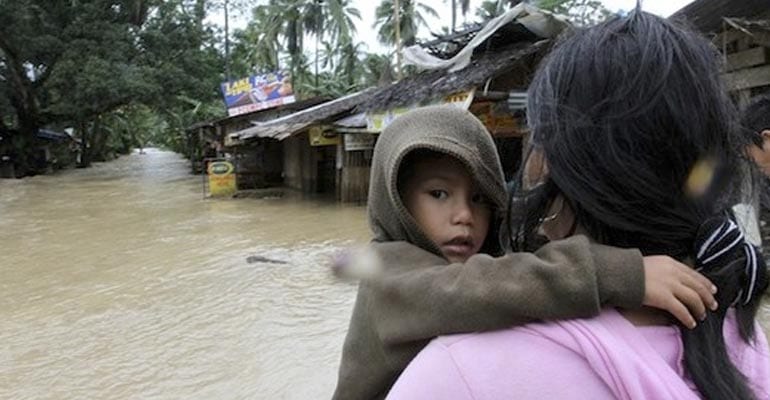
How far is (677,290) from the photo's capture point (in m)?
0.65

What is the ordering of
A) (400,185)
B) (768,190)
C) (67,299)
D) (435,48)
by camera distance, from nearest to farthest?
(768,190)
(400,185)
(67,299)
(435,48)

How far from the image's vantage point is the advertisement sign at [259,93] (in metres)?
18.3

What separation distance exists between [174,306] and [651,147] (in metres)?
6.41

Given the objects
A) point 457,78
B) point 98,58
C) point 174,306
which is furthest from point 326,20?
point 174,306

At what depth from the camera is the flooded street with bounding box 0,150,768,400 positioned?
4.47 m

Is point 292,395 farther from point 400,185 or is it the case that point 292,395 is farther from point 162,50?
point 162,50

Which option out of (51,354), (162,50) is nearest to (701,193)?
(51,354)

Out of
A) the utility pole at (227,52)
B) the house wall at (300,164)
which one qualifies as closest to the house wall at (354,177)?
the house wall at (300,164)

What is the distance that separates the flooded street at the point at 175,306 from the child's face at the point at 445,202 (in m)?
0.25

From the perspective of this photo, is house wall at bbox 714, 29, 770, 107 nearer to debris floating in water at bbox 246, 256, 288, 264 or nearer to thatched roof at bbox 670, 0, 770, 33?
thatched roof at bbox 670, 0, 770, 33

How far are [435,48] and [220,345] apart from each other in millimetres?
9415

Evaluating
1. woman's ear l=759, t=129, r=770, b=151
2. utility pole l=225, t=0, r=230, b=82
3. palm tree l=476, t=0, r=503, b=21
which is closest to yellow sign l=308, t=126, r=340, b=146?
woman's ear l=759, t=129, r=770, b=151

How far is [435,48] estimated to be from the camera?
1291cm

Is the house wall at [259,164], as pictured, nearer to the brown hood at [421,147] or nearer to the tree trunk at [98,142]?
the brown hood at [421,147]
